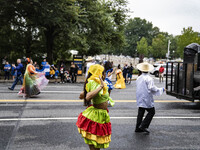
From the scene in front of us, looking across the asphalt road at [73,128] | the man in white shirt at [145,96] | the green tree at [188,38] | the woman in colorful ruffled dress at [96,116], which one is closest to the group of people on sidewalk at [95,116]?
the woman in colorful ruffled dress at [96,116]

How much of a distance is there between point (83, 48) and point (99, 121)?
Answer: 19.5 metres

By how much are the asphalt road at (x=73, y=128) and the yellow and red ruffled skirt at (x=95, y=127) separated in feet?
4.62

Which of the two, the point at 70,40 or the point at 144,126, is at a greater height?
the point at 70,40

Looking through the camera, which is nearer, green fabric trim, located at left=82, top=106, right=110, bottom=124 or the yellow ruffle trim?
the yellow ruffle trim

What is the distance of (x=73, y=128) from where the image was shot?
6.53 metres

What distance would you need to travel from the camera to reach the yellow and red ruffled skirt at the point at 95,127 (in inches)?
149

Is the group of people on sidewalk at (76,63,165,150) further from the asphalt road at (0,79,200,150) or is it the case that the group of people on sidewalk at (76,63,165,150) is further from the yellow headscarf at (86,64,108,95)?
the asphalt road at (0,79,200,150)

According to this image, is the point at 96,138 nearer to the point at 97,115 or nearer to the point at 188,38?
the point at 97,115

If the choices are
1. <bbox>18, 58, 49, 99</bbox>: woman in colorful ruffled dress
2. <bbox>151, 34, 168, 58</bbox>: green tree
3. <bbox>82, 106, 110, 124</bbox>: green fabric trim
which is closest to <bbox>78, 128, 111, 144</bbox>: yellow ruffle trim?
<bbox>82, 106, 110, 124</bbox>: green fabric trim

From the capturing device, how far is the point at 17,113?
26.5 feet

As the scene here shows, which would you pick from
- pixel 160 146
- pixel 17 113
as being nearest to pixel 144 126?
pixel 160 146

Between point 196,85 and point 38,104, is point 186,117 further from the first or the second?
point 38,104

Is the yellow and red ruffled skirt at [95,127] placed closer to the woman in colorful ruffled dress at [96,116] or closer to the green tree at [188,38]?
the woman in colorful ruffled dress at [96,116]

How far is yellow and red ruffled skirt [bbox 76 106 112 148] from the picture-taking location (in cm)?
379
